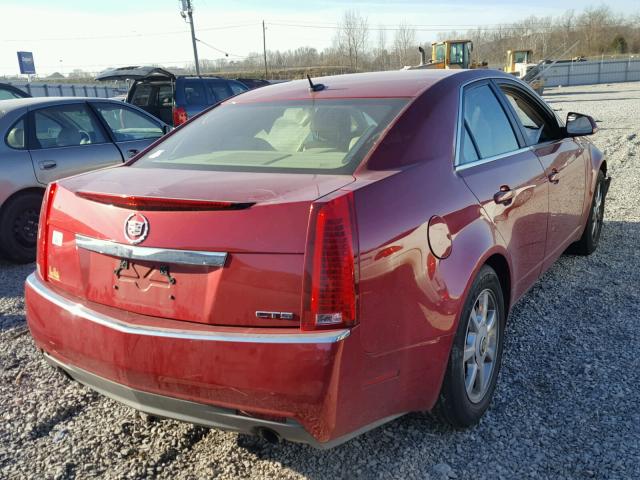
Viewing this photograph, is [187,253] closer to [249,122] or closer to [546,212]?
[249,122]

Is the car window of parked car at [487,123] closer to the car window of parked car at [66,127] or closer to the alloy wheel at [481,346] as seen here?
the alloy wheel at [481,346]

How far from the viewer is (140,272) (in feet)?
7.13

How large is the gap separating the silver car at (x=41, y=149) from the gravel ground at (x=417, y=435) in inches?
88.4

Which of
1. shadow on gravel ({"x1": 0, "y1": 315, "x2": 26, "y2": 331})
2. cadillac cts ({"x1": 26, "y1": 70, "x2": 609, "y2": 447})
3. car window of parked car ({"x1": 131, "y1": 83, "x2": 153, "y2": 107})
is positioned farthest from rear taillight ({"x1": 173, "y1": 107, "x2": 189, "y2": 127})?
cadillac cts ({"x1": 26, "y1": 70, "x2": 609, "y2": 447})

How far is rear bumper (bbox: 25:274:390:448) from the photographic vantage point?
1937 millimetres

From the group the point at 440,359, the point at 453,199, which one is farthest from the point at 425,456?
the point at 453,199

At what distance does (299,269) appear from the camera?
1.95m

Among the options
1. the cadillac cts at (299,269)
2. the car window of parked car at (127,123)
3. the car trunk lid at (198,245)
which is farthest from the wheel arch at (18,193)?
the car trunk lid at (198,245)

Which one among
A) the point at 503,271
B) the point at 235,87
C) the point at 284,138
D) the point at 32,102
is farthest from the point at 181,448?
the point at 235,87

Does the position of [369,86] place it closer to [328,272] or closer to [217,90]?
[328,272]

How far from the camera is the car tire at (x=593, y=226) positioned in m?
4.95

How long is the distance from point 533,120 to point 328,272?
114 inches

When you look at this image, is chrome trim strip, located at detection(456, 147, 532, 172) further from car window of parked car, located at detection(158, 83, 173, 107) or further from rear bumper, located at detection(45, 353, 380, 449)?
car window of parked car, located at detection(158, 83, 173, 107)

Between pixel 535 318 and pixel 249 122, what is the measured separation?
2.33 m
